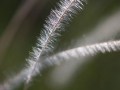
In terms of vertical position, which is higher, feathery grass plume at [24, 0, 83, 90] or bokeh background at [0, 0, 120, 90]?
bokeh background at [0, 0, 120, 90]

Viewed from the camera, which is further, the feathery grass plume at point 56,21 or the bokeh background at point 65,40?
the bokeh background at point 65,40

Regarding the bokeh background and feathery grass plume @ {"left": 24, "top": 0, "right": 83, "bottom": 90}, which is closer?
feathery grass plume @ {"left": 24, "top": 0, "right": 83, "bottom": 90}

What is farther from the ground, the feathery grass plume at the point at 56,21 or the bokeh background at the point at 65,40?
the bokeh background at the point at 65,40

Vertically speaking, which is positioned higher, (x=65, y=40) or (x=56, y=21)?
(x=65, y=40)

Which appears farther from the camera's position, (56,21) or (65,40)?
(65,40)

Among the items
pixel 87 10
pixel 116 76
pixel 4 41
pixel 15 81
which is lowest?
pixel 116 76

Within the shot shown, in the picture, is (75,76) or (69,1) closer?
(69,1)

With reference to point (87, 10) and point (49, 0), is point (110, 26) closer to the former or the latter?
point (87, 10)

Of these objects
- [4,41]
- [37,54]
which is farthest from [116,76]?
[4,41]
